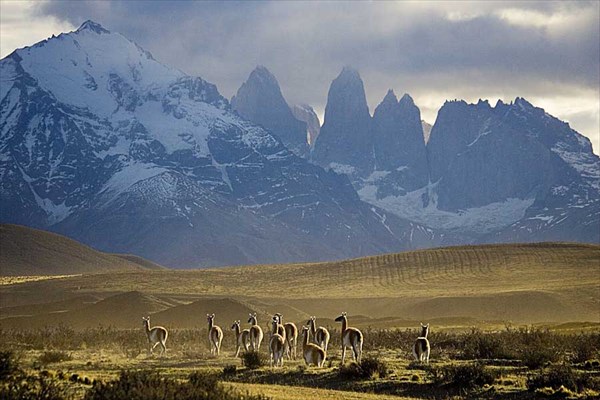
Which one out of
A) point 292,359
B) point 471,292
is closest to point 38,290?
point 471,292

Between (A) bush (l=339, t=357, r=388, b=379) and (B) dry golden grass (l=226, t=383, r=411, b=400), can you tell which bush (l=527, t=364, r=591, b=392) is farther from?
(A) bush (l=339, t=357, r=388, b=379)

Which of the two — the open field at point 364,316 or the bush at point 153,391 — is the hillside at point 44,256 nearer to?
the open field at point 364,316

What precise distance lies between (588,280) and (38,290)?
5317 centimetres

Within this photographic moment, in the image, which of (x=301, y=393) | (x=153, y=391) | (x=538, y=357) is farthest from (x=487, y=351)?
(x=153, y=391)

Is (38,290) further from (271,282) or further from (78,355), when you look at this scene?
(78,355)

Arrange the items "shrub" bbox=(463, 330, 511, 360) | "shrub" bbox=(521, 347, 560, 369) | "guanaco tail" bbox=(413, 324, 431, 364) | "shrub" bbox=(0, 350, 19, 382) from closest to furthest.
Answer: "shrub" bbox=(0, 350, 19, 382), "shrub" bbox=(521, 347, 560, 369), "guanaco tail" bbox=(413, 324, 431, 364), "shrub" bbox=(463, 330, 511, 360)

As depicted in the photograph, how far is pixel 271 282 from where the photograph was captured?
108812 mm

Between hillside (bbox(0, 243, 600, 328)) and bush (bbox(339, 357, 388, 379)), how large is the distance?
35.2 m

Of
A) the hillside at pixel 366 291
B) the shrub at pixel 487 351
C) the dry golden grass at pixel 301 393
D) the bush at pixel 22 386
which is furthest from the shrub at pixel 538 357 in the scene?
the hillside at pixel 366 291

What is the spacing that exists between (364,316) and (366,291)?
79.2ft

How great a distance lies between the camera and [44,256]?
488ft

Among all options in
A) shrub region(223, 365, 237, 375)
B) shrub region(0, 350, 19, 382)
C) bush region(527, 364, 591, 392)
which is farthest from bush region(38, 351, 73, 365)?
bush region(527, 364, 591, 392)

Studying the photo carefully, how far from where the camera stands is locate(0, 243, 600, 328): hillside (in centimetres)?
6988

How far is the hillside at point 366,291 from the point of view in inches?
2751
